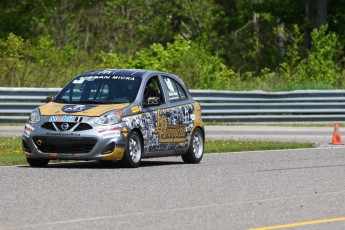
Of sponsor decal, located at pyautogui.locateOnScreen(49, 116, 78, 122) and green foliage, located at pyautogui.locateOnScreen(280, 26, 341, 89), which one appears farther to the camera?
green foliage, located at pyautogui.locateOnScreen(280, 26, 341, 89)

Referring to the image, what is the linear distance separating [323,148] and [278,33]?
34471 mm

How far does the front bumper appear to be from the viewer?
55.3 ft

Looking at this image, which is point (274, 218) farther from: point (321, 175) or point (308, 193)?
point (321, 175)

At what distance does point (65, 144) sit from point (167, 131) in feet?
6.58

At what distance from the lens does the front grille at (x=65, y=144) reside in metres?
16.9

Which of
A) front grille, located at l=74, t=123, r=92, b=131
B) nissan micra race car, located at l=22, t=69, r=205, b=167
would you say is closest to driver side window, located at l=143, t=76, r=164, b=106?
nissan micra race car, located at l=22, t=69, r=205, b=167

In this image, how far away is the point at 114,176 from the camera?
15844mm

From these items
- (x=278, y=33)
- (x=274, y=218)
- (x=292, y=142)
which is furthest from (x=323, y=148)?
(x=278, y=33)

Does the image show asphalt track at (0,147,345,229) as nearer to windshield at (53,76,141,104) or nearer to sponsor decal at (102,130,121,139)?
sponsor decal at (102,130,121,139)

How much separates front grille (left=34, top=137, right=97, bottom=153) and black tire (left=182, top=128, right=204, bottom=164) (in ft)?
8.28

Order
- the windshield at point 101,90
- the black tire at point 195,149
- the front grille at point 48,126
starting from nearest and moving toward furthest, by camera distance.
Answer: the front grille at point 48,126 < the windshield at point 101,90 < the black tire at point 195,149

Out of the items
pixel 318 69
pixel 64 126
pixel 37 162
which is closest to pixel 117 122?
pixel 64 126

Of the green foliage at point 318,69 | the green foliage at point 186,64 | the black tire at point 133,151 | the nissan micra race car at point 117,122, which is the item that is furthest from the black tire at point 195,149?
the green foliage at point 186,64

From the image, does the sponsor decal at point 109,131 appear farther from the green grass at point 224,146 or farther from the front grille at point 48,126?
the green grass at point 224,146
